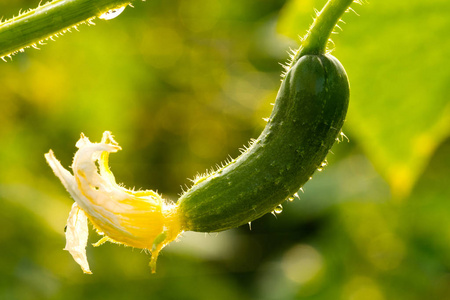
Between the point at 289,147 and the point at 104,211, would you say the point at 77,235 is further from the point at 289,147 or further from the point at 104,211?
the point at 289,147

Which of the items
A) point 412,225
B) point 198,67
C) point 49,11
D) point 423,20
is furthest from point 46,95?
point 49,11

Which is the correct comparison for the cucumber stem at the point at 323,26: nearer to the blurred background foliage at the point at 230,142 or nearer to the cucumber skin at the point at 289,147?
the cucumber skin at the point at 289,147

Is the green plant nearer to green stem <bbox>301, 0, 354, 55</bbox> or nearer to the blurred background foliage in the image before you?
green stem <bbox>301, 0, 354, 55</bbox>

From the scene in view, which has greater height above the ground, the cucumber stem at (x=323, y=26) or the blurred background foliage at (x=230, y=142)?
the cucumber stem at (x=323, y=26)

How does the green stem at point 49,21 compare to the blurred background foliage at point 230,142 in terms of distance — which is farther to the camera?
the blurred background foliage at point 230,142

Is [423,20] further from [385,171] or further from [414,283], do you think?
[414,283]

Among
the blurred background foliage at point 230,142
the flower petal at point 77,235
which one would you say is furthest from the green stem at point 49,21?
the blurred background foliage at point 230,142

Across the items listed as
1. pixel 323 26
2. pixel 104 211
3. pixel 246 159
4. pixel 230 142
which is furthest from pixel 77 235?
pixel 230 142
